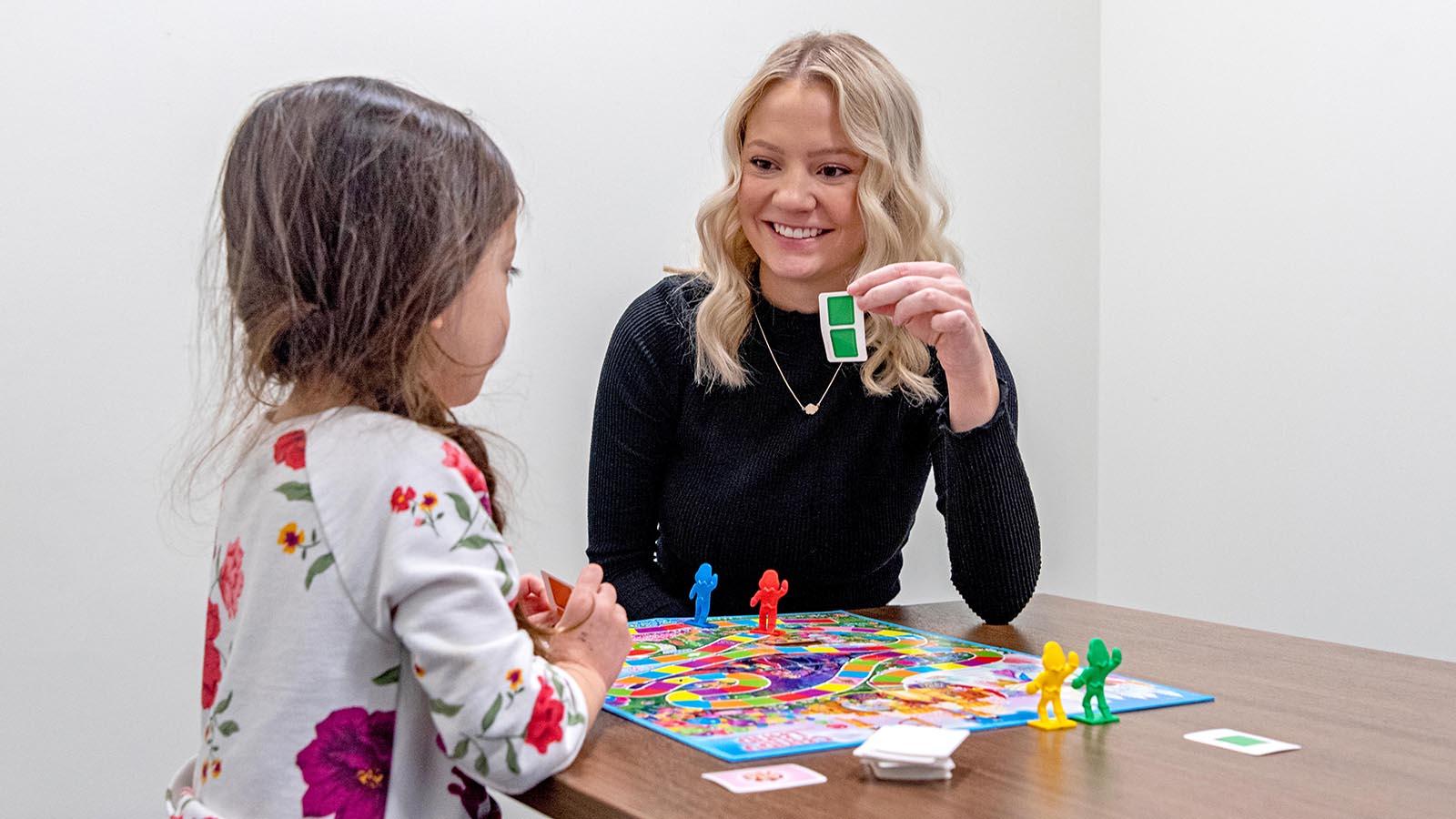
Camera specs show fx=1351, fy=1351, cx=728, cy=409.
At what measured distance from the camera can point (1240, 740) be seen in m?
0.99

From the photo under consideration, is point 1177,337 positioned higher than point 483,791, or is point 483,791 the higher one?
point 1177,337

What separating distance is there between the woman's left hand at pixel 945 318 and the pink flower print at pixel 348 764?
2.47 feet

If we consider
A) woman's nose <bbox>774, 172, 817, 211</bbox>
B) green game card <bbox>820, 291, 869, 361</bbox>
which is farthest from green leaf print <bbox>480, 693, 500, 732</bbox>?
woman's nose <bbox>774, 172, 817, 211</bbox>

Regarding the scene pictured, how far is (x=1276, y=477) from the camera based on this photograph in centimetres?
288

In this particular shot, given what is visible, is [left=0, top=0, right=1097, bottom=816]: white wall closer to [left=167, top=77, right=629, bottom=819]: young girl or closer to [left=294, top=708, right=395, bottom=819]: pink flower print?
[left=167, top=77, right=629, bottom=819]: young girl

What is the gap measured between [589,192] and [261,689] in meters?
1.67

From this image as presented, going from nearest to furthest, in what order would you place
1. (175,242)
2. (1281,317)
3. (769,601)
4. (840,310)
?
(769,601) → (840,310) → (175,242) → (1281,317)

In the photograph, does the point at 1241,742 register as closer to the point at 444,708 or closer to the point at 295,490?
the point at 444,708

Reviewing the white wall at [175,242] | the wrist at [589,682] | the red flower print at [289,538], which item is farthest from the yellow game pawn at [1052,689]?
the white wall at [175,242]

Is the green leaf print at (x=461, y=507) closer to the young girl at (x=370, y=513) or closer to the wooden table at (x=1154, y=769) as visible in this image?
the young girl at (x=370, y=513)

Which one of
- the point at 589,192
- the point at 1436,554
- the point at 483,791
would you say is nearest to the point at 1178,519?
the point at 1436,554

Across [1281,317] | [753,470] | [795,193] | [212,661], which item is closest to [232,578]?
[212,661]

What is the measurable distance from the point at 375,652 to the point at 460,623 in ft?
0.26

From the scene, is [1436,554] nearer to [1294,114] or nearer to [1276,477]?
[1276,477]
